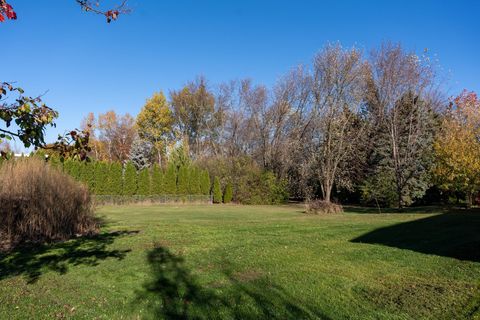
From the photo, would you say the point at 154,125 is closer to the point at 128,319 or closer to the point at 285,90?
the point at 285,90

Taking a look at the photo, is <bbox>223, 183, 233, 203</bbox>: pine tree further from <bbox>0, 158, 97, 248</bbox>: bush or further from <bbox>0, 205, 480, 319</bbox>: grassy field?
<bbox>0, 205, 480, 319</bbox>: grassy field

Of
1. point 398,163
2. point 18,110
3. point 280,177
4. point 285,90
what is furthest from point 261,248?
point 285,90

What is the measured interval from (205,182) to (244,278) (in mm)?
29451

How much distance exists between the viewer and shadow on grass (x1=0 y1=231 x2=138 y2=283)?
6594mm

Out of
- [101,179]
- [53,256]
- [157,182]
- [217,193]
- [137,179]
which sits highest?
[137,179]

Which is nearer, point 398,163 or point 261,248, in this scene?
point 261,248

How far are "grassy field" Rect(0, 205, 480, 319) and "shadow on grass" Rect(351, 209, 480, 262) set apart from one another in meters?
0.04

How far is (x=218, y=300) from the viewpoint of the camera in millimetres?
5020

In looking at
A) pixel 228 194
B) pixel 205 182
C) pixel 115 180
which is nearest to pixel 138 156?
pixel 205 182

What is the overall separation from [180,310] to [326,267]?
317 cm

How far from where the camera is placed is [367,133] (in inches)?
1233

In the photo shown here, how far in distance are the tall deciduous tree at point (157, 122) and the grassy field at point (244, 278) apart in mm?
41644

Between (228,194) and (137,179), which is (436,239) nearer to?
(228,194)

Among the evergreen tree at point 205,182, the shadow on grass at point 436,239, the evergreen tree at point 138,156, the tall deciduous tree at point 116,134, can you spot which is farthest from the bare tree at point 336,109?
the tall deciduous tree at point 116,134
